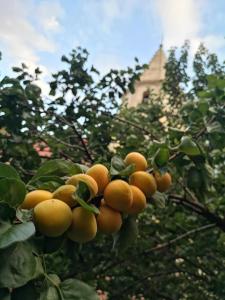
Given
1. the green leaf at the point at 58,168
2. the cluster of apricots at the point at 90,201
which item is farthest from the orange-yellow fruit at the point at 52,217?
the green leaf at the point at 58,168

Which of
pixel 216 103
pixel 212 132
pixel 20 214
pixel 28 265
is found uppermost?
pixel 216 103

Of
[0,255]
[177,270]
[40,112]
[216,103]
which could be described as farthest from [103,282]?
[0,255]

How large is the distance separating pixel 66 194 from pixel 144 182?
0.34m

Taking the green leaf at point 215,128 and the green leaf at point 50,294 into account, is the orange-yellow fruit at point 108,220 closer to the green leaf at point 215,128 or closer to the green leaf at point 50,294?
the green leaf at point 50,294

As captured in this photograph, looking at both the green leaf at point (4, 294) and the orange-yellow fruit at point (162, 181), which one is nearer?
the green leaf at point (4, 294)

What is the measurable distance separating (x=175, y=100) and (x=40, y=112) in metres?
4.43

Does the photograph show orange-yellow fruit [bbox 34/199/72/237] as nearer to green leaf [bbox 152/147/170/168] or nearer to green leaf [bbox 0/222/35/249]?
green leaf [bbox 0/222/35/249]

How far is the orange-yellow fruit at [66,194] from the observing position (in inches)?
44.9

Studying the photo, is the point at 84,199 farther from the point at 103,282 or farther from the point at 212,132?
the point at 103,282

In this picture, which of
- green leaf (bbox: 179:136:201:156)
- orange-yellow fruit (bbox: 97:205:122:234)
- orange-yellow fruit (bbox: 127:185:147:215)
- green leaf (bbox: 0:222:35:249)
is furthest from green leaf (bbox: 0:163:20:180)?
green leaf (bbox: 179:136:201:156)

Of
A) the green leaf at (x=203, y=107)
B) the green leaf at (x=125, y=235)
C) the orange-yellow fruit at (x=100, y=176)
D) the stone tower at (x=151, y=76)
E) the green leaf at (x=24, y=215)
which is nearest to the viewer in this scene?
the green leaf at (x=24, y=215)

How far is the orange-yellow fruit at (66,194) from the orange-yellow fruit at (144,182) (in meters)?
0.29

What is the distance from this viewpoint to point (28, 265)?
986 millimetres

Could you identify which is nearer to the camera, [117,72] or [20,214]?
[20,214]
